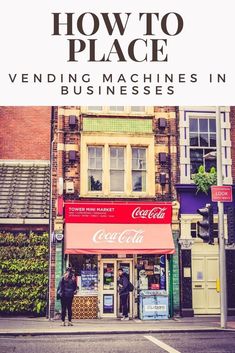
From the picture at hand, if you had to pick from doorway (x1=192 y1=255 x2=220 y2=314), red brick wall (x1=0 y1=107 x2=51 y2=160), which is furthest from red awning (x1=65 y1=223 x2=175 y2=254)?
red brick wall (x1=0 y1=107 x2=51 y2=160)

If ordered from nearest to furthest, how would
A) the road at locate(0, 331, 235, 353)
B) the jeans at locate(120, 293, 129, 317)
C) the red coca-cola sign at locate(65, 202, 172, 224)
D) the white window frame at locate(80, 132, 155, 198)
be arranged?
the road at locate(0, 331, 235, 353) < the jeans at locate(120, 293, 129, 317) < the red coca-cola sign at locate(65, 202, 172, 224) < the white window frame at locate(80, 132, 155, 198)

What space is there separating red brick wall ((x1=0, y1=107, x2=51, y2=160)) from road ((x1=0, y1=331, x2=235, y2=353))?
33.7 feet

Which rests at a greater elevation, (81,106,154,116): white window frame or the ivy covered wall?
(81,106,154,116): white window frame

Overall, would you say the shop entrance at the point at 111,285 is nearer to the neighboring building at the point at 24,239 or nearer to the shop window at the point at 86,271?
the shop window at the point at 86,271

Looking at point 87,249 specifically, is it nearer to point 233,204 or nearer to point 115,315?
point 115,315

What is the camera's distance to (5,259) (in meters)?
18.9

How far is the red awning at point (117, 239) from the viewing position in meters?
17.5

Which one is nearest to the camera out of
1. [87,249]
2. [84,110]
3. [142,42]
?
[142,42]

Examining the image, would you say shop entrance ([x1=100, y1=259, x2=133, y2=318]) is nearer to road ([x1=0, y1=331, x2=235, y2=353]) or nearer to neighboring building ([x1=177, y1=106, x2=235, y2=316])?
neighboring building ([x1=177, y1=106, x2=235, y2=316])

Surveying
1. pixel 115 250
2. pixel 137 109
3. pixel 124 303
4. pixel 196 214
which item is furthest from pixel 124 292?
pixel 137 109

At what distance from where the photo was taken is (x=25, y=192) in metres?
19.9

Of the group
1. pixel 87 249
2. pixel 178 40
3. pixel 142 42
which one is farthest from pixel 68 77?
pixel 87 249

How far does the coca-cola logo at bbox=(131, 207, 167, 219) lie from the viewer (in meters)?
18.4

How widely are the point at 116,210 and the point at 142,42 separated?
13081 mm
